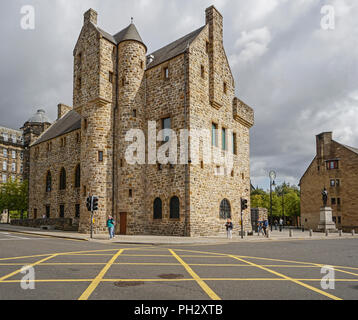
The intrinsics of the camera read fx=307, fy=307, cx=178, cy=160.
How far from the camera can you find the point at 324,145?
50.9 metres

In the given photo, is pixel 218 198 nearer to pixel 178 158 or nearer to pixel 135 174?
pixel 178 158

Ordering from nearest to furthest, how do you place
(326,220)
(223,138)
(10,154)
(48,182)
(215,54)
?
(215,54) < (223,138) < (326,220) < (48,182) < (10,154)

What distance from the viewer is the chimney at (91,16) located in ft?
97.3

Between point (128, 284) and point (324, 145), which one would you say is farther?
point (324, 145)

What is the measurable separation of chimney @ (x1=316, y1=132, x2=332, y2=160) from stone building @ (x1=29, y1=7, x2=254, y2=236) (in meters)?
26.5

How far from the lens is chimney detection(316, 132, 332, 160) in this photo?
50.5 metres

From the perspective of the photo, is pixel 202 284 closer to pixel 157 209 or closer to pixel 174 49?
pixel 157 209

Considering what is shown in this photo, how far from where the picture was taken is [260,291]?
21.4ft

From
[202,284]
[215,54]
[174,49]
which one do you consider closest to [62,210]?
[174,49]

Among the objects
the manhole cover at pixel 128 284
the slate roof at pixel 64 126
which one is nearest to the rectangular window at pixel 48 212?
the slate roof at pixel 64 126

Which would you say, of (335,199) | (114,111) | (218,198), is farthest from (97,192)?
(335,199)

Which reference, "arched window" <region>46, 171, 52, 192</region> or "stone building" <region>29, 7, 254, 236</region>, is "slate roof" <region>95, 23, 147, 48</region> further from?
"arched window" <region>46, 171, 52, 192</region>

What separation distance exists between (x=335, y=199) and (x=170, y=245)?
39165 millimetres

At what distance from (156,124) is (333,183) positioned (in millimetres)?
34845
